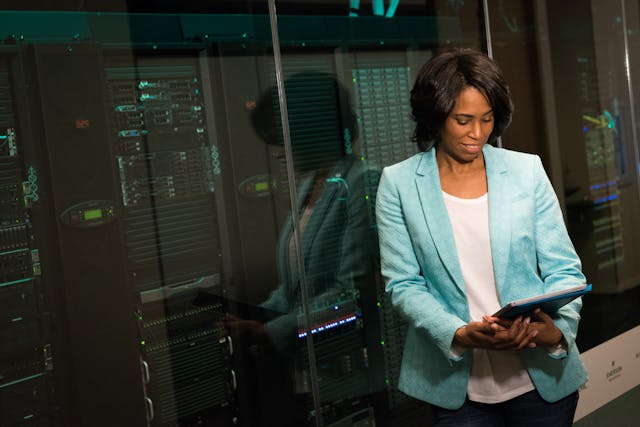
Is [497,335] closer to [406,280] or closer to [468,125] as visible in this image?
[406,280]

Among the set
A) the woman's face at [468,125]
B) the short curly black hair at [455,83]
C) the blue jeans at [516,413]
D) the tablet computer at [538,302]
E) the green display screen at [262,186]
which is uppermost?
the short curly black hair at [455,83]

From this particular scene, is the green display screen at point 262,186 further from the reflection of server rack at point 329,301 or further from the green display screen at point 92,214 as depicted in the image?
the green display screen at point 92,214

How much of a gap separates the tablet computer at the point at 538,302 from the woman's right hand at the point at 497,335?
0.03 meters

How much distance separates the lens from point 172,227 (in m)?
2.03

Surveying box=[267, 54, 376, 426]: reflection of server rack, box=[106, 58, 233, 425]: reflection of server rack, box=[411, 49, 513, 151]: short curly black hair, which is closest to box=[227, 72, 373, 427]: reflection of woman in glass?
box=[267, 54, 376, 426]: reflection of server rack

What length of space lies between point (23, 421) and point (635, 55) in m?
3.90

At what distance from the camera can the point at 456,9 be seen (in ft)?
10.2

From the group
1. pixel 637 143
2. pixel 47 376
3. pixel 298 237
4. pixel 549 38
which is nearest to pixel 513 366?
pixel 298 237

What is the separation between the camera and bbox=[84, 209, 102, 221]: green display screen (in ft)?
6.09

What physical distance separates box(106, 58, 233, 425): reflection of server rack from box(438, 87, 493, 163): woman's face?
29.7 inches

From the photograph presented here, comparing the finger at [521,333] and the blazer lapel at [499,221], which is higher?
the blazer lapel at [499,221]

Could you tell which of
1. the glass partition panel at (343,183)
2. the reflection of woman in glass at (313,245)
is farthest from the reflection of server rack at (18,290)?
the glass partition panel at (343,183)

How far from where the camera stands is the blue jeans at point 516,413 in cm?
168

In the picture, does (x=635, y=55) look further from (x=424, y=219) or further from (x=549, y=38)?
(x=424, y=219)
